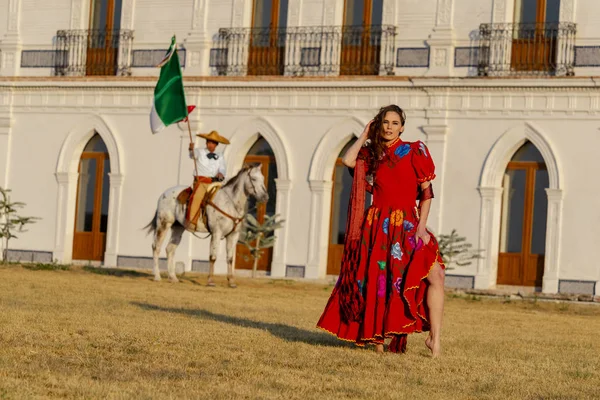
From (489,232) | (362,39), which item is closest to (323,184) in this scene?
(362,39)

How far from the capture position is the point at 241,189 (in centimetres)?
2103

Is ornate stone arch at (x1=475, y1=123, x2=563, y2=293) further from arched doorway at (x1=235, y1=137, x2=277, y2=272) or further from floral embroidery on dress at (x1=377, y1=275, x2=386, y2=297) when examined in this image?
floral embroidery on dress at (x1=377, y1=275, x2=386, y2=297)

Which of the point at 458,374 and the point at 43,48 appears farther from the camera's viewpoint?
the point at 43,48

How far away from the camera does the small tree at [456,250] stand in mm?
25625

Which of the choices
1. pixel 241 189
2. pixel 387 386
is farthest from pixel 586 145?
pixel 387 386

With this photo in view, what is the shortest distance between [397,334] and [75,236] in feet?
67.0

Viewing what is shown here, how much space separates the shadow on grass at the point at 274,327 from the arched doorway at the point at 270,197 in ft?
43.1

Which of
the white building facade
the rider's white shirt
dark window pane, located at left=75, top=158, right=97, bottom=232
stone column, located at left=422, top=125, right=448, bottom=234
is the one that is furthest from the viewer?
dark window pane, located at left=75, top=158, right=97, bottom=232

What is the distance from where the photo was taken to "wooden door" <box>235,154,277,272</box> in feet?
93.6

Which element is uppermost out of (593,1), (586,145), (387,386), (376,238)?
(593,1)

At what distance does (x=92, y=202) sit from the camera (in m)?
30.5

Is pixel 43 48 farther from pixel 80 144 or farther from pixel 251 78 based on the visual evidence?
pixel 251 78

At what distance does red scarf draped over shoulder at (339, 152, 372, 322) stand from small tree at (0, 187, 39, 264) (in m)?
17.4

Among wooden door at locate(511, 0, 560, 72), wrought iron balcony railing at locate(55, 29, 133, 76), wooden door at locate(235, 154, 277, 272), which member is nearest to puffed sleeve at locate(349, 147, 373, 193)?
wooden door at locate(511, 0, 560, 72)
